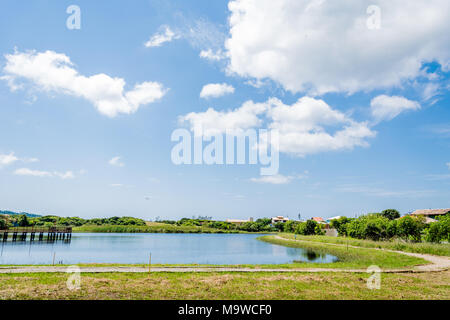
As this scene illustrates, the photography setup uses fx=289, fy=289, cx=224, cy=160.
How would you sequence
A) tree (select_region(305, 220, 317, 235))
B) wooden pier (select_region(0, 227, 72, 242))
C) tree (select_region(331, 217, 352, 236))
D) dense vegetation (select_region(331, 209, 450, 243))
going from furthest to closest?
tree (select_region(305, 220, 317, 235)) < tree (select_region(331, 217, 352, 236)) < wooden pier (select_region(0, 227, 72, 242)) < dense vegetation (select_region(331, 209, 450, 243))

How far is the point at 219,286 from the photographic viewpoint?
49.8 ft

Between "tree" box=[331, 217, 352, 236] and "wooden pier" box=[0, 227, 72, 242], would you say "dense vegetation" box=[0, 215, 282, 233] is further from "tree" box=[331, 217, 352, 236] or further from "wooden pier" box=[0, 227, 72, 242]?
"tree" box=[331, 217, 352, 236]

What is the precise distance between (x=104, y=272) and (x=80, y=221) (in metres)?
174

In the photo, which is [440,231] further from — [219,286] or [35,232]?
[35,232]

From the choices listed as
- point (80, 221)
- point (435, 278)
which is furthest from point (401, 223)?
point (80, 221)

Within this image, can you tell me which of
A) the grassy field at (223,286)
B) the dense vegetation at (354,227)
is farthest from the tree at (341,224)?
the grassy field at (223,286)

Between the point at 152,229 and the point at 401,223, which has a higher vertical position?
the point at 401,223

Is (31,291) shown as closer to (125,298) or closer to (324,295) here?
(125,298)

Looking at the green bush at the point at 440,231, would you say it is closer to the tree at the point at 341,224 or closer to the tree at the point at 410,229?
the tree at the point at 410,229

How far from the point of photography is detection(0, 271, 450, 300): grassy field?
13.3m

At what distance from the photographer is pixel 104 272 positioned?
60.5ft

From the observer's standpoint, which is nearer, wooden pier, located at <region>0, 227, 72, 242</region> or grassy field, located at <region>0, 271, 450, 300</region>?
grassy field, located at <region>0, 271, 450, 300</region>

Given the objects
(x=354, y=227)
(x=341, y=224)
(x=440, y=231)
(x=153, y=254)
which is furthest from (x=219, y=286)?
(x=341, y=224)

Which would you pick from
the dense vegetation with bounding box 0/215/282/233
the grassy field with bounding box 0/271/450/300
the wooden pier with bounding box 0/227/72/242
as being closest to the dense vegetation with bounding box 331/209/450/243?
the grassy field with bounding box 0/271/450/300
